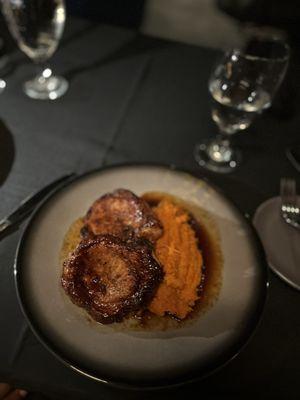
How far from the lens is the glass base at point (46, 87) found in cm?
164

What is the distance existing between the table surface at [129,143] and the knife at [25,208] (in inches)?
1.7

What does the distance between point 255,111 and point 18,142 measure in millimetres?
875

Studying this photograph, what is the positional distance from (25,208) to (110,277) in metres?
0.42

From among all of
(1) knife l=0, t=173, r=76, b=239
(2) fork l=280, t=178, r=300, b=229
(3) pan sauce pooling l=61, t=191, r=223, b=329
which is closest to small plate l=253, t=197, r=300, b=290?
(2) fork l=280, t=178, r=300, b=229

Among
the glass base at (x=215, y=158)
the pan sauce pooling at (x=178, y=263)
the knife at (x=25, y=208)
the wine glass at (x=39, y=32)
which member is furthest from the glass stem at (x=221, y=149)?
the wine glass at (x=39, y=32)

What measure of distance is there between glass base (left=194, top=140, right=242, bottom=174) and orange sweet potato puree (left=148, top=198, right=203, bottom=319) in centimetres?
32

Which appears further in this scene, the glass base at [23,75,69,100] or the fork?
the glass base at [23,75,69,100]

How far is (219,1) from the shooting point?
296 centimetres

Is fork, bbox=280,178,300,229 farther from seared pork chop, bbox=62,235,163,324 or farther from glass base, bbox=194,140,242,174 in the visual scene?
seared pork chop, bbox=62,235,163,324

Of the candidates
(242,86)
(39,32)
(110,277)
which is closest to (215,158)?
(242,86)

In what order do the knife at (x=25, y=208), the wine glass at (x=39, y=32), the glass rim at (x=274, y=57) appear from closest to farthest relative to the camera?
the knife at (x=25, y=208)
the glass rim at (x=274, y=57)
the wine glass at (x=39, y=32)

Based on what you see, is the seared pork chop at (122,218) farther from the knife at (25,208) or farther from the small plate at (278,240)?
the small plate at (278,240)

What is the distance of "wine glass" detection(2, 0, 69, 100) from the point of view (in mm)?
1426

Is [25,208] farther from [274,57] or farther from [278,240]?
[274,57]
